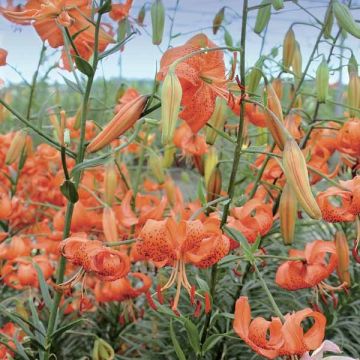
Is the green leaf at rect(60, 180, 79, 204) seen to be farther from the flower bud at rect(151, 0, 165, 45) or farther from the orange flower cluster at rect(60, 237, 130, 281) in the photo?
the flower bud at rect(151, 0, 165, 45)

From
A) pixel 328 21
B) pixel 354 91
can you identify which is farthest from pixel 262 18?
pixel 354 91

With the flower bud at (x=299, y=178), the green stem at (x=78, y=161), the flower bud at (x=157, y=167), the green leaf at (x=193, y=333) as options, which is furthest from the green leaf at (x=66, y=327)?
the flower bud at (x=157, y=167)

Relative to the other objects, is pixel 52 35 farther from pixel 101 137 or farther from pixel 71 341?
pixel 71 341

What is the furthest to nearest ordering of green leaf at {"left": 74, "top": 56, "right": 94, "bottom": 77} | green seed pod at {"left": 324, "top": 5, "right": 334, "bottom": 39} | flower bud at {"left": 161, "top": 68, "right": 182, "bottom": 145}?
green seed pod at {"left": 324, "top": 5, "right": 334, "bottom": 39}
green leaf at {"left": 74, "top": 56, "right": 94, "bottom": 77}
flower bud at {"left": 161, "top": 68, "right": 182, "bottom": 145}

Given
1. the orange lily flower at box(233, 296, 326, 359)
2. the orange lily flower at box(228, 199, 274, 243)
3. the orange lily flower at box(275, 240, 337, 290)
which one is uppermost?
the orange lily flower at box(228, 199, 274, 243)

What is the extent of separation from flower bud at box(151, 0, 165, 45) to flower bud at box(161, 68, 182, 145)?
354 mm

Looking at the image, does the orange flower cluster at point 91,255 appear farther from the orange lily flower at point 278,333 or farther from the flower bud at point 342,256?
the flower bud at point 342,256

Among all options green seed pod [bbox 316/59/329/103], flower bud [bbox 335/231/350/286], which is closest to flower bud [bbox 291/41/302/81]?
green seed pod [bbox 316/59/329/103]

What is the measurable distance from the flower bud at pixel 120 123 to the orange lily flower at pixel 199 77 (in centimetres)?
7

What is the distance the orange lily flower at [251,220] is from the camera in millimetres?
1077

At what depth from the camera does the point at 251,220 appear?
42.7 inches

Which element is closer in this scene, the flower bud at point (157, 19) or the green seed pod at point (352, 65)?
the flower bud at point (157, 19)

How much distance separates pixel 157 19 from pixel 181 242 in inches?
17.5

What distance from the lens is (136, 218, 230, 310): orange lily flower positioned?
2.93ft
